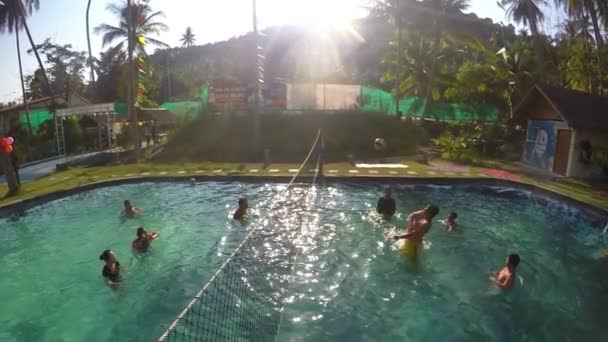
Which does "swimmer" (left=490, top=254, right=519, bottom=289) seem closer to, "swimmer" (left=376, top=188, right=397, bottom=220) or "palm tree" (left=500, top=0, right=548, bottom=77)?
"swimmer" (left=376, top=188, right=397, bottom=220)

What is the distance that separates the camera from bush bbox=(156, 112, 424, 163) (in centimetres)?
2855

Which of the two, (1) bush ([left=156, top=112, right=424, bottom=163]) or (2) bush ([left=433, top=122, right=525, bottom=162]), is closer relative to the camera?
(2) bush ([left=433, top=122, right=525, bottom=162])

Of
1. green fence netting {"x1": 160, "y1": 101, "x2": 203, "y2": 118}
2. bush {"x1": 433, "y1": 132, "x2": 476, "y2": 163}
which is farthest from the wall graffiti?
green fence netting {"x1": 160, "y1": 101, "x2": 203, "y2": 118}

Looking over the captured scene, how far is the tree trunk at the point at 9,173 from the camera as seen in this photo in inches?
712

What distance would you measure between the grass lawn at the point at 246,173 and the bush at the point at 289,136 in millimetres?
3360

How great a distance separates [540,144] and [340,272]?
698 inches

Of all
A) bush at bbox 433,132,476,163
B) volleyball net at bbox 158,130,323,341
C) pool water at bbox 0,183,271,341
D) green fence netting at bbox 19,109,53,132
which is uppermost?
green fence netting at bbox 19,109,53,132

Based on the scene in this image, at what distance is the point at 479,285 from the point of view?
10.3m

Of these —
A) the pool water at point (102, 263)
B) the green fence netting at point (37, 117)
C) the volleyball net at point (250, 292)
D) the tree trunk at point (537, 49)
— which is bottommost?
the pool water at point (102, 263)

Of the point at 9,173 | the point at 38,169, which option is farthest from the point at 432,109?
the point at 9,173

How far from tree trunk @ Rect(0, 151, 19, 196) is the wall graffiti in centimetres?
2611

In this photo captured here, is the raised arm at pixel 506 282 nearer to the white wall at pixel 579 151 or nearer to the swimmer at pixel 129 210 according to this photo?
the swimmer at pixel 129 210

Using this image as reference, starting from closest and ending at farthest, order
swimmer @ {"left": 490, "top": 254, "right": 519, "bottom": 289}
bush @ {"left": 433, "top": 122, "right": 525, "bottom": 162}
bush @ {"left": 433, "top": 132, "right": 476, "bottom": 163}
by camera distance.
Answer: swimmer @ {"left": 490, "top": 254, "right": 519, "bottom": 289}
bush @ {"left": 433, "top": 132, "right": 476, "bottom": 163}
bush @ {"left": 433, "top": 122, "right": 525, "bottom": 162}

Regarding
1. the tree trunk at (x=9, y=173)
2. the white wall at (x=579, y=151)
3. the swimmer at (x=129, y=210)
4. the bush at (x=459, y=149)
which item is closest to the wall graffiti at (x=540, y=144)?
the white wall at (x=579, y=151)
